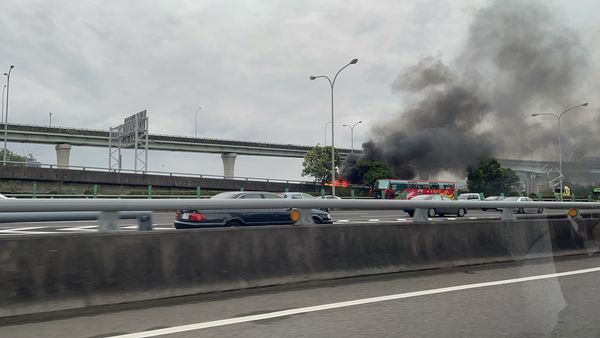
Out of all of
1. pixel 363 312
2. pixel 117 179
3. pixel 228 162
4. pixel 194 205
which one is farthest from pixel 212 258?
pixel 228 162

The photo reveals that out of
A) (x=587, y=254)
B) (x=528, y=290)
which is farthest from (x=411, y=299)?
(x=587, y=254)

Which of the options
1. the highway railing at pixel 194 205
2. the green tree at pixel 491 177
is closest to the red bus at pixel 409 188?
the green tree at pixel 491 177

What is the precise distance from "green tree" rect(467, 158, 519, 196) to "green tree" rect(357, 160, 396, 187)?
32.1ft

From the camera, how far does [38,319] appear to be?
518 cm

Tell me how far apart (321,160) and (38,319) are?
59033 mm

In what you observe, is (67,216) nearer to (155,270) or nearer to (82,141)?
(155,270)

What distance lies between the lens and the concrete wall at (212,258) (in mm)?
5383

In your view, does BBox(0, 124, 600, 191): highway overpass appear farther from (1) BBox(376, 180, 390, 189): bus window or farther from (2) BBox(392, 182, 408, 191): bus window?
(1) BBox(376, 180, 390, 189): bus window

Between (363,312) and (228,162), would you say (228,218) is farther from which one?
(228,162)

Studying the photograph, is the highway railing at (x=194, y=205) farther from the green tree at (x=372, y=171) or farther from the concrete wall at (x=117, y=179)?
the green tree at (x=372, y=171)

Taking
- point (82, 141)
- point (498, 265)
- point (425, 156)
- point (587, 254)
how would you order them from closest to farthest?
point (498, 265) < point (587, 254) < point (425, 156) < point (82, 141)

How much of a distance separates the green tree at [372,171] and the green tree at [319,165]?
4.28 m

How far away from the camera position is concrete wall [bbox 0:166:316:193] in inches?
1747

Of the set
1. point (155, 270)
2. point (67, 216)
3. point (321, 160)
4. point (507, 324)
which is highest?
point (321, 160)
